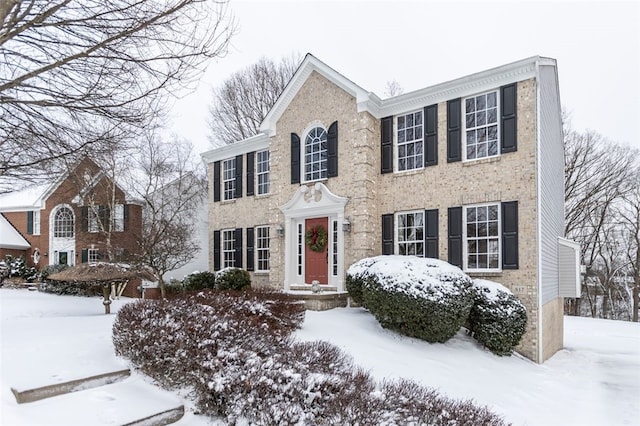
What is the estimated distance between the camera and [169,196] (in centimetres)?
2119

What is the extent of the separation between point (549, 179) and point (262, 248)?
30.8 feet

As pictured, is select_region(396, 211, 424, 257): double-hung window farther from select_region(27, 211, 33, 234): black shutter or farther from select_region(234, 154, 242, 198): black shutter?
select_region(27, 211, 33, 234): black shutter

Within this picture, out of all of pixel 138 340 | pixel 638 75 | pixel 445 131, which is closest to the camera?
pixel 138 340

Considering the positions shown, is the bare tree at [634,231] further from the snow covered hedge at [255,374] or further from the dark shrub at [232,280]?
the snow covered hedge at [255,374]

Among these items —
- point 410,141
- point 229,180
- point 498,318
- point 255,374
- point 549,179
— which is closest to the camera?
point 255,374

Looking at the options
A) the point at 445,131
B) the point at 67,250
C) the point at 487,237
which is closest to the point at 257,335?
the point at 487,237

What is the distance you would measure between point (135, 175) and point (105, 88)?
16.5 m

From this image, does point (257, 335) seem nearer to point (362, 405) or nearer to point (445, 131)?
point (362, 405)

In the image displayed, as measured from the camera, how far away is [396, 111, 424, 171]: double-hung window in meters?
11.4

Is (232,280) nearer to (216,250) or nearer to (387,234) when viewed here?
(216,250)

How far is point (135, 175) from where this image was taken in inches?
810

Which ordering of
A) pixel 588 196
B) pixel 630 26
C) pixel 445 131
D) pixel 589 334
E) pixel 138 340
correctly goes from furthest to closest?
pixel 588 196
pixel 589 334
pixel 630 26
pixel 445 131
pixel 138 340

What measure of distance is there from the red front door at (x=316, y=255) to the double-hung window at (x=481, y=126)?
4.66 metres

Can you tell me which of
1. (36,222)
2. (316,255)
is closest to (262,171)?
(316,255)
